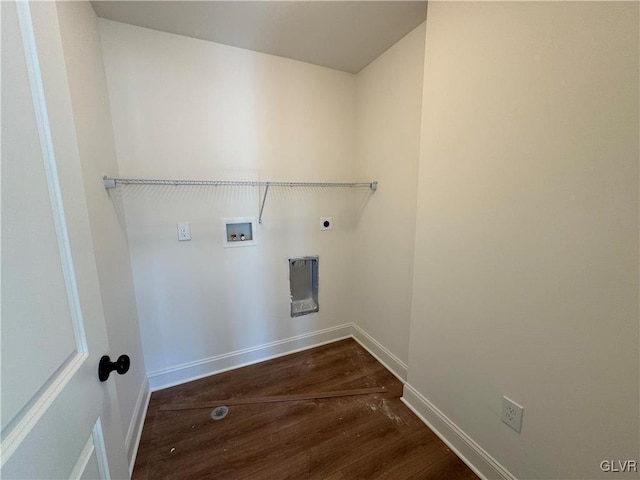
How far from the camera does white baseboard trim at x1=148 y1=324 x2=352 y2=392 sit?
190 cm

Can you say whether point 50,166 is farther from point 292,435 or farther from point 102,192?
point 292,435

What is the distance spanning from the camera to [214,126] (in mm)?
1788

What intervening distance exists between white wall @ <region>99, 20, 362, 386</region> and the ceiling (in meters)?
0.10

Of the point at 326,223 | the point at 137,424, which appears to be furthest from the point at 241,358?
the point at 326,223

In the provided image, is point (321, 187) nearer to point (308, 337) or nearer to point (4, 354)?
point (308, 337)

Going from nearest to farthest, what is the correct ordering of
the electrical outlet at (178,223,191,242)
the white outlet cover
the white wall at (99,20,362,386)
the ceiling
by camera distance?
the ceiling → the white wall at (99,20,362,386) → the electrical outlet at (178,223,191,242) → the white outlet cover

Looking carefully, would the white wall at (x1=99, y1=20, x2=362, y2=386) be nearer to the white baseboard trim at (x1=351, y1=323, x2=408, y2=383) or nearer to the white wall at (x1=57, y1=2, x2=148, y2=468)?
the white wall at (x1=57, y1=2, x2=148, y2=468)

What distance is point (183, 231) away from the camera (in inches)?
70.6

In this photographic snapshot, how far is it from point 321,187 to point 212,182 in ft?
2.96

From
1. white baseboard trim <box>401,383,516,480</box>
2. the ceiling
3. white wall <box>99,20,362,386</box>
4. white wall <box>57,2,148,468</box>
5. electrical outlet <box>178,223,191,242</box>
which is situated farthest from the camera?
electrical outlet <box>178,223,191,242</box>

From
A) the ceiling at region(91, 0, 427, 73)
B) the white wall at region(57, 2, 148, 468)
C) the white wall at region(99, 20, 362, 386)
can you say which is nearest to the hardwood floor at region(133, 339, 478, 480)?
the white wall at region(57, 2, 148, 468)

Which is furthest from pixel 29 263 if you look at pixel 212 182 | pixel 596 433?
pixel 596 433

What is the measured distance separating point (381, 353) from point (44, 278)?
218cm

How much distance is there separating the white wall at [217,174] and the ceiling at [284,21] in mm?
101
